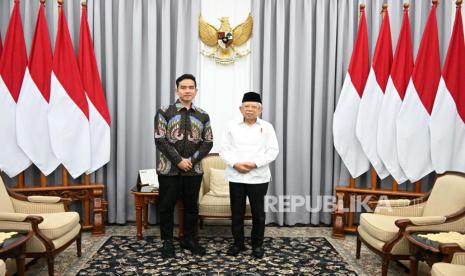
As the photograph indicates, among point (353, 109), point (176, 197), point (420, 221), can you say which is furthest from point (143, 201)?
point (420, 221)

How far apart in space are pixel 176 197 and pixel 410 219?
187 cm

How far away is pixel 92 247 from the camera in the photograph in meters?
3.52

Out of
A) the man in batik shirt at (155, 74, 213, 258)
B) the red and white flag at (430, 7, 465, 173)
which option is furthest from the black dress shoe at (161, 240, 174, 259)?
the red and white flag at (430, 7, 465, 173)

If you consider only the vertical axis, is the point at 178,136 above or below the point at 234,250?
above

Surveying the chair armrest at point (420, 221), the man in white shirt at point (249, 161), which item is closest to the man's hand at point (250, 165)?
the man in white shirt at point (249, 161)

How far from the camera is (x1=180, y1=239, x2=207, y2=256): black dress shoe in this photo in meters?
3.33

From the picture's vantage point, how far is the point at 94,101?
3.88 metres

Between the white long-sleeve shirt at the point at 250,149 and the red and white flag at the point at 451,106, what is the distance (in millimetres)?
1703

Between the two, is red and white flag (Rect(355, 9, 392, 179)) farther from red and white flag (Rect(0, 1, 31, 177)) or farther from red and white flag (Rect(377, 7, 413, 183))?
red and white flag (Rect(0, 1, 31, 177))

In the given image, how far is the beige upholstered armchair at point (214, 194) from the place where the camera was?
3.60m

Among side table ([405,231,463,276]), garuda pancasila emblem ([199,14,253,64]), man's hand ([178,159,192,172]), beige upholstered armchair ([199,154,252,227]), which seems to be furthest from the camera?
garuda pancasila emblem ([199,14,253,64])

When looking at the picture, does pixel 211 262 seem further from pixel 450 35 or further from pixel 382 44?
pixel 450 35

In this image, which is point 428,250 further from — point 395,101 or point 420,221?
point 395,101

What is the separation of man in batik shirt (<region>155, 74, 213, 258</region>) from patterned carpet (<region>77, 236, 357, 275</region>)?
17 centimetres
